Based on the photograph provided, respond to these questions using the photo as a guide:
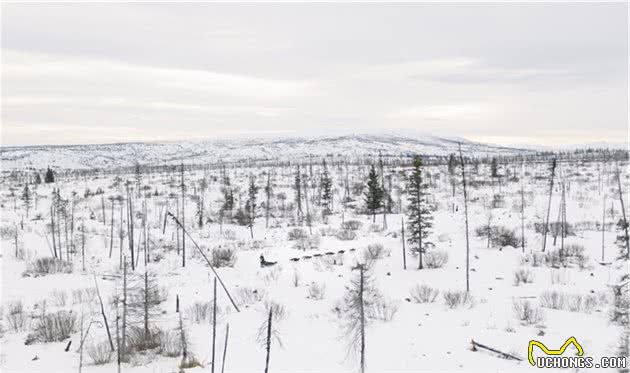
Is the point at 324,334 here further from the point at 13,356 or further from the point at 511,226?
the point at 511,226

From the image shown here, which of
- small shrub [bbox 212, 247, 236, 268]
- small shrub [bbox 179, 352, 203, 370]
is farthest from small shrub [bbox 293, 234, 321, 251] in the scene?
small shrub [bbox 179, 352, 203, 370]

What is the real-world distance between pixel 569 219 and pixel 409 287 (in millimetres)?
18462

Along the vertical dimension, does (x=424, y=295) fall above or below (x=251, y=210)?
above

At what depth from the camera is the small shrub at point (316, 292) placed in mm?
12536

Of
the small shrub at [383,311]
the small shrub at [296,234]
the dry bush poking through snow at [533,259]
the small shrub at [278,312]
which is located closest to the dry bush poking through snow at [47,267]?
the small shrub at [278,312]

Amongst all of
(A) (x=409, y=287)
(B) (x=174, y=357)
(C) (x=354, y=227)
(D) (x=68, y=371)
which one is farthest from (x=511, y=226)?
(D) (x=68, y=371)

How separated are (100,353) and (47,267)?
10391 millimetres

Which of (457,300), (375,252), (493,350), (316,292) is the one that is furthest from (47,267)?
(493,350)

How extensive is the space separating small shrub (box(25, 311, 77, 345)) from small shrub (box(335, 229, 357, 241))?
15.3 meters

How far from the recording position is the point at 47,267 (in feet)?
53.8

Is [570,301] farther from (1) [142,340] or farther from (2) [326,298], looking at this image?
(1) [142,340]

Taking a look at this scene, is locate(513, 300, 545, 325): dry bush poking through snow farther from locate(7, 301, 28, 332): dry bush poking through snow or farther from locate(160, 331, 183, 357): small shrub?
locate(7, 301, 28, 332): dry bush poking through snow

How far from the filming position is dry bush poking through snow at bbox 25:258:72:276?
16.1 meters

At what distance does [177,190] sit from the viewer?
166 feet
